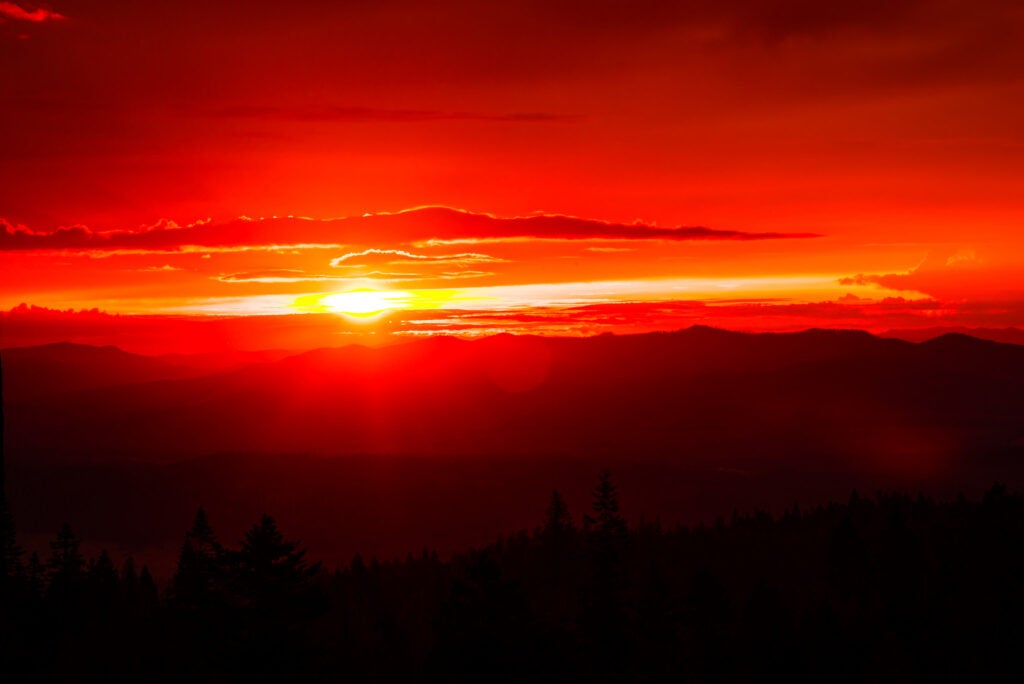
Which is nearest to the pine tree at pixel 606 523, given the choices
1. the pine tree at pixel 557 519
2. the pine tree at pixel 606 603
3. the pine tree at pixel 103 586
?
the pine tree at pixel 606 603

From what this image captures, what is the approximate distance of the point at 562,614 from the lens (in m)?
55.8

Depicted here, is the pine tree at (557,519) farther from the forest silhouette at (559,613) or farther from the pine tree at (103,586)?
the pine tree at (103,586)

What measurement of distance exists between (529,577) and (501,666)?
7460cm

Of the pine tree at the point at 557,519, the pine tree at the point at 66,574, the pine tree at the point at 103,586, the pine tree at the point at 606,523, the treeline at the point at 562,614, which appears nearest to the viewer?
the treeline at the point at 562,614

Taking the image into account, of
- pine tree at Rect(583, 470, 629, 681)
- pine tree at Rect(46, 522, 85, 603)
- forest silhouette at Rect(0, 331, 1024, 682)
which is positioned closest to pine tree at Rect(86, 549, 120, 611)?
forest silhouette at Rect(0, 331, 1024, 682)

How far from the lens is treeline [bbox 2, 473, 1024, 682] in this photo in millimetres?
24922

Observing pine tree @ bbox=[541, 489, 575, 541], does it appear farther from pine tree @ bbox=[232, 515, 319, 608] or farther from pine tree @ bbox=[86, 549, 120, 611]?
pine tree @ bbox=[232, 515, 319, 608]

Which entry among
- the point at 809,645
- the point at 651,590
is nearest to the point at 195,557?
the point at 651,590

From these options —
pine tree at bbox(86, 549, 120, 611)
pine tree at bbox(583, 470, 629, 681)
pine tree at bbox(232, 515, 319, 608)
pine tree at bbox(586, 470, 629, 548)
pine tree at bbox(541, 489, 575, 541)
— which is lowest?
pine tree at bbox(541, 489, 575, 541)

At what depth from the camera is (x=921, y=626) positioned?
214 ft

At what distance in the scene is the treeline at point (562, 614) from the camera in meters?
24.9

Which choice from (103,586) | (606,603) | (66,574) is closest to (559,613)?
(606,603)

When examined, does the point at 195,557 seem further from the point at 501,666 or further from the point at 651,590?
the point at 501,666

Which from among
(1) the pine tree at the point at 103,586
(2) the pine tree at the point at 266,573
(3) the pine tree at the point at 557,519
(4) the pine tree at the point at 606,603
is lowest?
(3) the pine tree at the point at 557,519
